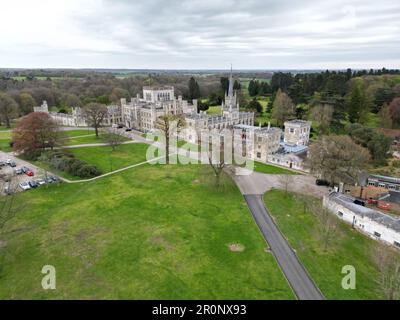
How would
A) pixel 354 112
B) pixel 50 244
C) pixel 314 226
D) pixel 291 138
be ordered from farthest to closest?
pixel 354 112, pixel 291 138, pixel 314 226, pixel 50 244

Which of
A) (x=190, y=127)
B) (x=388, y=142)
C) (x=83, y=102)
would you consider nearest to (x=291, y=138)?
(x=388, y=142)

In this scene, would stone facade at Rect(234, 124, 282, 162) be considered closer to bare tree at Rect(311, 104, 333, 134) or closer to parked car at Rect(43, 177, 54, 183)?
bare tree at Rect(311, 104, 333, 134)

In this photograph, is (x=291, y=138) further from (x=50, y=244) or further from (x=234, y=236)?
(x=50, y=244)

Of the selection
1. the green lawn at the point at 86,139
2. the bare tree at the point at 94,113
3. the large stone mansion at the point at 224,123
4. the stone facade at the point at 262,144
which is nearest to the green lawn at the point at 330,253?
the large stone mansion at the point at 224,123

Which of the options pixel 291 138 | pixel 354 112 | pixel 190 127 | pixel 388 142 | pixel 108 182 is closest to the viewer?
pixel 108 182

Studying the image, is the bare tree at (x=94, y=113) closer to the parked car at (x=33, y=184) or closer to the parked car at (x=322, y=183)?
the parked car at (x=33, y=184)

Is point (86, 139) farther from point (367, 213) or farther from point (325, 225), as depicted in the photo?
point (367, 213)
